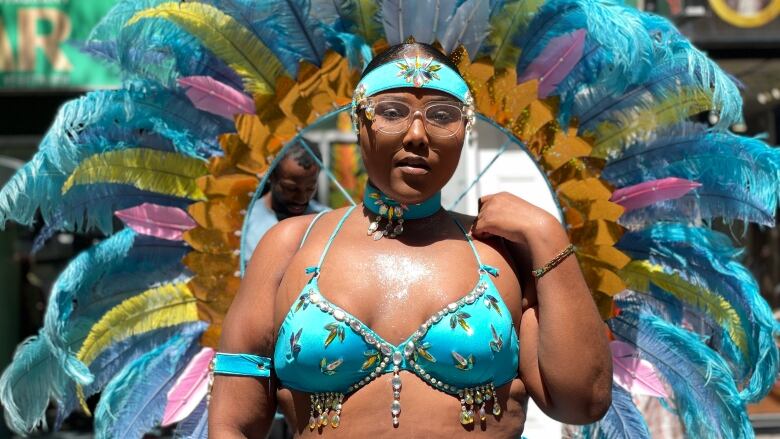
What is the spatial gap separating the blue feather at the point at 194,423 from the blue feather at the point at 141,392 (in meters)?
0.07

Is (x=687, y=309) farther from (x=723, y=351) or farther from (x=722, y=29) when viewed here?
(x=722, y=29)

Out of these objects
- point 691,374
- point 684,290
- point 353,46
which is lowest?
point 691,374

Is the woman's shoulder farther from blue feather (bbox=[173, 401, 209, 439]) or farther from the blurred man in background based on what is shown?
the blurred man in background

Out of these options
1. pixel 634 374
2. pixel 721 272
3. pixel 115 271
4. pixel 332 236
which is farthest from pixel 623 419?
pixel 115 271

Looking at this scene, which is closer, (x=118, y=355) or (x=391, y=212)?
(x=391, y=212)

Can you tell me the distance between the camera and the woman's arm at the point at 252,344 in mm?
2305

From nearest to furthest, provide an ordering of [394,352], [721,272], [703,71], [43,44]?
[394,352], [703,71], [721,272], [43,44]

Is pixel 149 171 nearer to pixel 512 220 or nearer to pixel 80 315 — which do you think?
pixel 80 315

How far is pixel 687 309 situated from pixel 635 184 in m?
0.36

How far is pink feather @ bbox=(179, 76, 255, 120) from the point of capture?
2.88 meters

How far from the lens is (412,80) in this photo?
229cm

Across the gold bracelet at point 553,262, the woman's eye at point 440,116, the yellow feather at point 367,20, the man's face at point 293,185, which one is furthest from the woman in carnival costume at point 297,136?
the man's face at point 293,185

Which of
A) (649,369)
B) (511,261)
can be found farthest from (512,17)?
(649,369)

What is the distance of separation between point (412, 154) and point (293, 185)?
1592 mm
